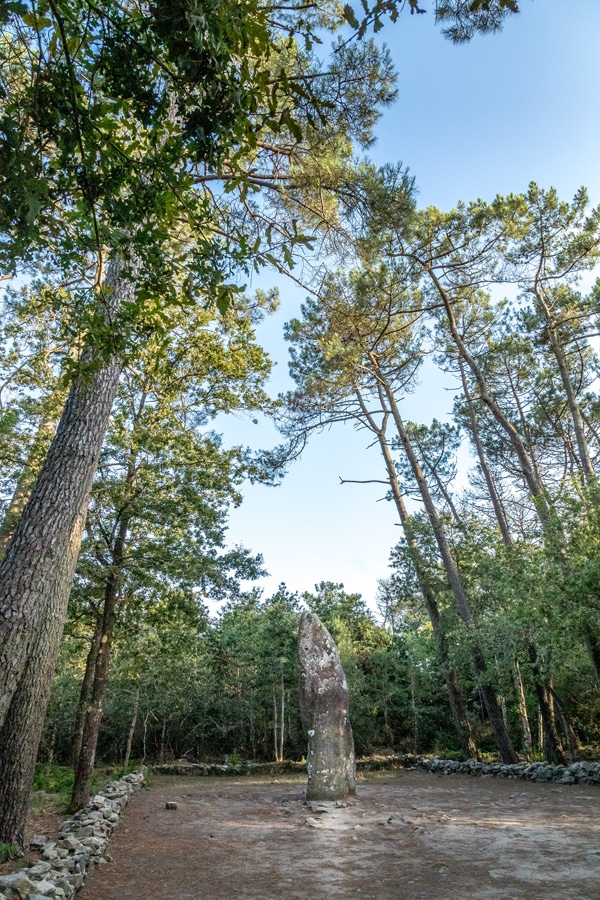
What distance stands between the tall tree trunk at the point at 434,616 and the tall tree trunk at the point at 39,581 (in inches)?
356

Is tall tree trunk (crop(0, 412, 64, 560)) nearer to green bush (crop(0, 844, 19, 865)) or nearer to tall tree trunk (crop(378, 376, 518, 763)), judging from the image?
green bush (crop(0, 844, 19, 865))

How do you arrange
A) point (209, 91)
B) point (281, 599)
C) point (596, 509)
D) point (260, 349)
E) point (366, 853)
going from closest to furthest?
1. point (209, 91)
2. point (366, 853)
3. point (596, 509)
4. point (260, 349)
5. point (281, 599)

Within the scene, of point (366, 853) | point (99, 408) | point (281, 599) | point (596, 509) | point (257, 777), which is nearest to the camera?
point (366, 853)

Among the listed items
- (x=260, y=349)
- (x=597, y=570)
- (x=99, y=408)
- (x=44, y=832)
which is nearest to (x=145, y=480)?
(x=260, y=349)

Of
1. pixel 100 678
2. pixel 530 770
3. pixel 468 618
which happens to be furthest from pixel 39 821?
pixel 468 618

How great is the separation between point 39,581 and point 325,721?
5.38 m

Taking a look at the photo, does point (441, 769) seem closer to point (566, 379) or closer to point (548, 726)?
point (548, 726)

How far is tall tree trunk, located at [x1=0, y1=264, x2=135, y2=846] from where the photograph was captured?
3264 mm

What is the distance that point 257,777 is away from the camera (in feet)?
42.2

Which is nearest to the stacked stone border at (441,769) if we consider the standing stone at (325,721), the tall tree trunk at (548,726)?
the tall tree trunk at (548,726)

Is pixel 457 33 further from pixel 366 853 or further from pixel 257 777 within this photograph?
pixel 257 777

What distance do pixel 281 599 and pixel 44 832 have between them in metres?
12.6

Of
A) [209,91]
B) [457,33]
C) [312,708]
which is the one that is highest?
[457,33]

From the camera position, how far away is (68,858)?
3.61 metres
